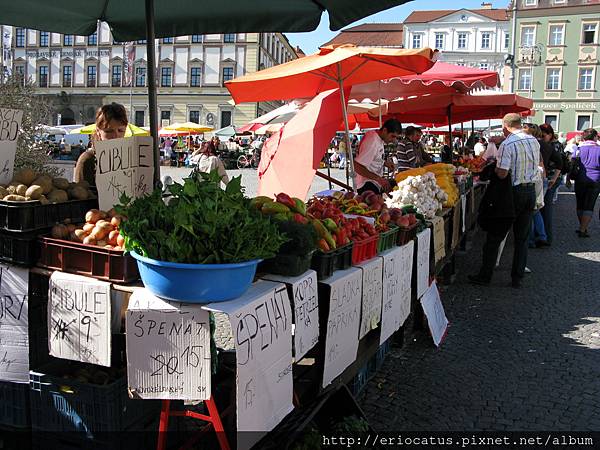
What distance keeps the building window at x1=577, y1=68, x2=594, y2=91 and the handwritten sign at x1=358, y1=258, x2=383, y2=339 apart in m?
56.9

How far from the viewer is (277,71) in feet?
19.0

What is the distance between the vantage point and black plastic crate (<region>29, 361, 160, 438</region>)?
2465mm

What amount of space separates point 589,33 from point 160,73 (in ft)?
143

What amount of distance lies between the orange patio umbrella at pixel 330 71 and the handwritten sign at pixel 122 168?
245cm

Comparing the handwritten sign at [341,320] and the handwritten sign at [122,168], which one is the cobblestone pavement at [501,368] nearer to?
the handwritten sign at [341,320]

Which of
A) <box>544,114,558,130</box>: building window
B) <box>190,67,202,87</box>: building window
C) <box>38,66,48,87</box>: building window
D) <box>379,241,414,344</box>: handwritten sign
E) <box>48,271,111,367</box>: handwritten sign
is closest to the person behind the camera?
<box>48,271,111,367</box>: handwritten sign

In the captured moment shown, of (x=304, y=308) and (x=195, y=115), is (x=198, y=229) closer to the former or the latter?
(x=304, y=308)

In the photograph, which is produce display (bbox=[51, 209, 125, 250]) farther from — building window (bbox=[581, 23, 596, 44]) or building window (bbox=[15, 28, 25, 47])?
building window (bbox=[15, 28, 25, 47])

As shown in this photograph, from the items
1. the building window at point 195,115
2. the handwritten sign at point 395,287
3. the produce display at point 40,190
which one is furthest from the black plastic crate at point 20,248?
the building window at point 195,115

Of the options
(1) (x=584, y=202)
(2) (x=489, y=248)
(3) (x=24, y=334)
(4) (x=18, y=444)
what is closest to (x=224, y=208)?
(3) (x=24, y=334)

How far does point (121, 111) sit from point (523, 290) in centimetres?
490

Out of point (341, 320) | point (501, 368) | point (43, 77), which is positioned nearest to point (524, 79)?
point (43, 77)

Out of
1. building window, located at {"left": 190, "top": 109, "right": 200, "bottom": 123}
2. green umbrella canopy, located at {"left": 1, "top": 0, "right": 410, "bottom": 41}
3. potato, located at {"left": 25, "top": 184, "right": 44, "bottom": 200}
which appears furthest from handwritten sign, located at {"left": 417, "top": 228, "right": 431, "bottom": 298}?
building window, located at {"left": 190, "top": 109, "right": 200, "bottom": 123}

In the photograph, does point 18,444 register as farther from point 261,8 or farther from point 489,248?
point 489,248
